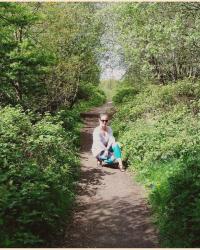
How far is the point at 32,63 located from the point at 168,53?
9.42 m

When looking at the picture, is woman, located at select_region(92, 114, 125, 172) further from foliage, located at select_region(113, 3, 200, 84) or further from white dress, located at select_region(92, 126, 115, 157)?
foliage, located at select_region(113, 3, 200, 84)

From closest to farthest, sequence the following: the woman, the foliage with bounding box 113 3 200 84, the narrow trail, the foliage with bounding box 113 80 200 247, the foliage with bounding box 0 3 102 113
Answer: the foliage with bounding box 113 80 200 247, the narrow trail, the woman, the foliage with bounding box 0 3 102 113, the foliage with bounding box 113 3 200 84

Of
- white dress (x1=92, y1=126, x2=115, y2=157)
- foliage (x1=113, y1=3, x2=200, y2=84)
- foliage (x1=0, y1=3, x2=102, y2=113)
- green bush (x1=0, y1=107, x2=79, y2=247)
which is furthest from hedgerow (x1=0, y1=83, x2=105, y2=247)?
foliage (x1=113, y1=3, x2=200, y2=84)

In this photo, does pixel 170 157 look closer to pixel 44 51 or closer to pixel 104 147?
pixel 104 147

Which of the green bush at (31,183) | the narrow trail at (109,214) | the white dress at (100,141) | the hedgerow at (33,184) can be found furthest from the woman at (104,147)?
the green bush at (31,183)

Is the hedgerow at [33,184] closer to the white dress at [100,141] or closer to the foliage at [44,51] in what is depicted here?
the white dress at [100,141]

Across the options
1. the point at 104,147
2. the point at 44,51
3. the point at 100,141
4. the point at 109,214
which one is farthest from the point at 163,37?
the point at 109,214

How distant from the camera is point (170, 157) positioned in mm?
11250

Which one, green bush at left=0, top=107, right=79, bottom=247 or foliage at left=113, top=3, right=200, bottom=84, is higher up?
foliage at left=113, top=3, right=200, bottom=84

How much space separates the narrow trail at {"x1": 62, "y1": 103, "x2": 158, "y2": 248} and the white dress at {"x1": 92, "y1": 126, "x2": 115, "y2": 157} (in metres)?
0.65

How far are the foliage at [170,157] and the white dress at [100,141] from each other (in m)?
0.68

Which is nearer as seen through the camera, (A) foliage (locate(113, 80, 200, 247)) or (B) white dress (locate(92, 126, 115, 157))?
(A) foliage (locate(113, 80, 200, 247))

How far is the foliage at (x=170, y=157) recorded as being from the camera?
24.3 ft

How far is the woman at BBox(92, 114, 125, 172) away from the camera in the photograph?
12545 millimetres
